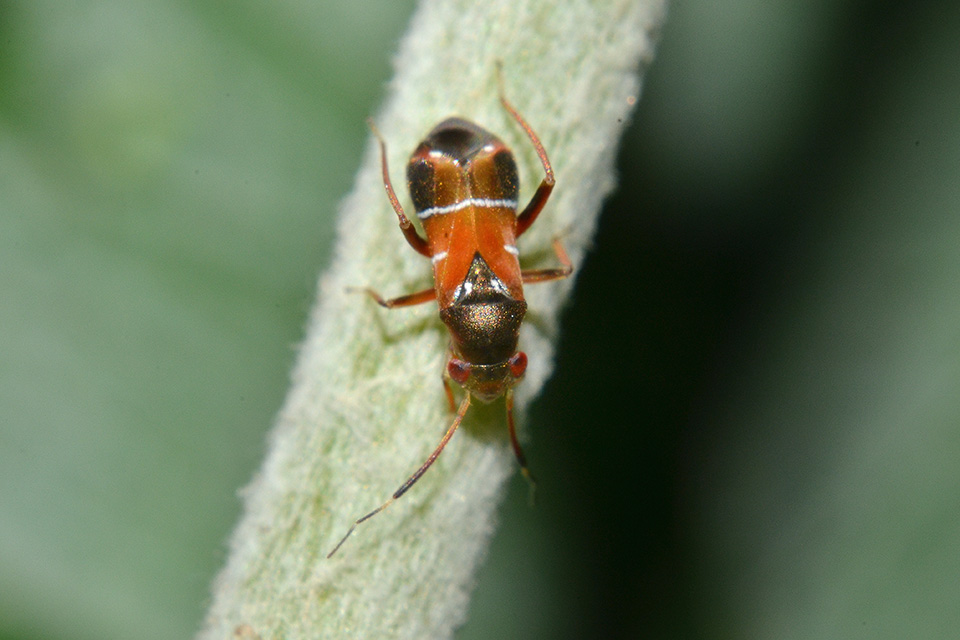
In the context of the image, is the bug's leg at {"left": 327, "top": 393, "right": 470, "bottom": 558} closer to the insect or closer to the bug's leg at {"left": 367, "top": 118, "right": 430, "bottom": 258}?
the insect

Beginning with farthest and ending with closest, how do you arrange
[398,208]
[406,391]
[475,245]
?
[475,245]
[398,208]
[406,391]

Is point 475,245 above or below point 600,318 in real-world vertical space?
above

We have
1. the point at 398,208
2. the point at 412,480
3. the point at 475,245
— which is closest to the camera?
the point at 412,480

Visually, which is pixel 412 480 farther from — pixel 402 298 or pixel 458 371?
pixel 402 298

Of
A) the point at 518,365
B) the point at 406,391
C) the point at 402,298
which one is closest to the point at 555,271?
the point at 518,365

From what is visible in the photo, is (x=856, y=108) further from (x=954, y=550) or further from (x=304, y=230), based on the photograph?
(x=304, y=230)

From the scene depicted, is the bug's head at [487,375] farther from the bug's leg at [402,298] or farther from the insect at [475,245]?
the bug's leg at [402,298]

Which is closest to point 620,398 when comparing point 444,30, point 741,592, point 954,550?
point 741,592

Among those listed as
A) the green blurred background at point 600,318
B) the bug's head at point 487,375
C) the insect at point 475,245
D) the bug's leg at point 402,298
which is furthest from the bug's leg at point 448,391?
the green blurred background at point 600,318
